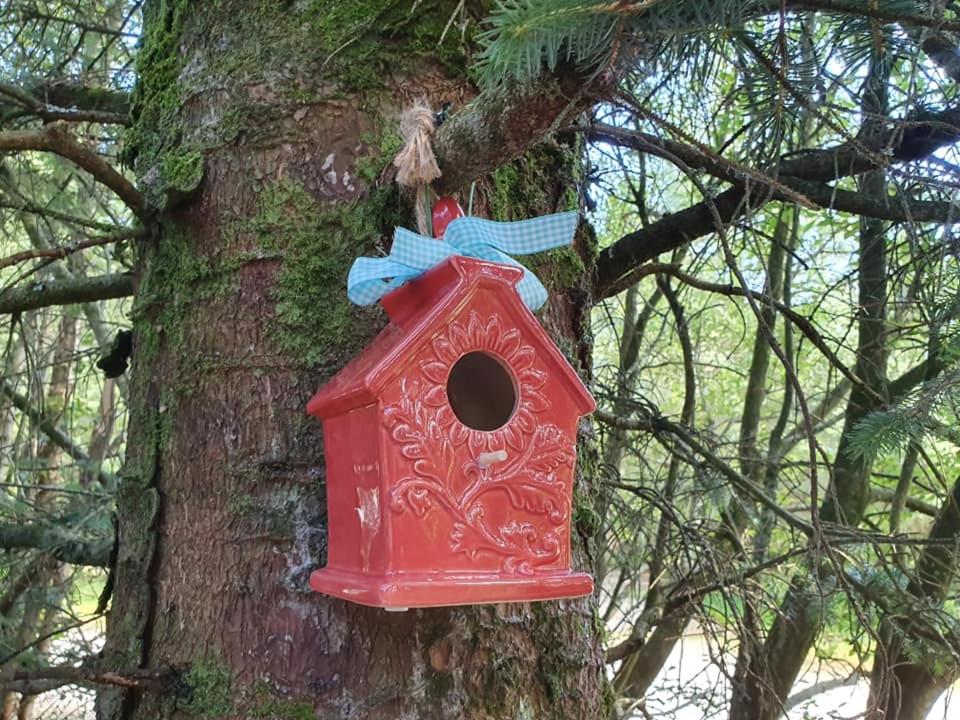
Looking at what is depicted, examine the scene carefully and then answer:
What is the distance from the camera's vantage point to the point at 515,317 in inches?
39.6

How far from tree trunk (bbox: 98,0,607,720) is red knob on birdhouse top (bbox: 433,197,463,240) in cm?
9

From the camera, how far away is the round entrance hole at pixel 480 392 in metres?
1.11

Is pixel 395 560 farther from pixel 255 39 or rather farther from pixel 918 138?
pixel 918 138

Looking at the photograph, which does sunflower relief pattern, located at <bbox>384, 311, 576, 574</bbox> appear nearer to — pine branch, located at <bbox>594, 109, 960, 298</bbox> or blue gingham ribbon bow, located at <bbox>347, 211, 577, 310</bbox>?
blue gingham ribbon bow, located at <bbox>347, 211, 577, 310</bbox>

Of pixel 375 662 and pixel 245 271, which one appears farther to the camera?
pixel 245 271

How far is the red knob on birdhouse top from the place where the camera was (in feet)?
3.43

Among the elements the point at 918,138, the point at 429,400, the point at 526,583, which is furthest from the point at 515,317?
the point at 918,138

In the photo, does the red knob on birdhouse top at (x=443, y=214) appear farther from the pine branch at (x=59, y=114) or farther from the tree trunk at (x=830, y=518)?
the tree trunk at (x=830, y=518)

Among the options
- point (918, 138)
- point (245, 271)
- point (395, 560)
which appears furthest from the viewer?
point (918, 138)

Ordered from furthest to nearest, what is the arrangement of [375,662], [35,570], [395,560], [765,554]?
[765,554], [35,570], [375,662], [395,560]

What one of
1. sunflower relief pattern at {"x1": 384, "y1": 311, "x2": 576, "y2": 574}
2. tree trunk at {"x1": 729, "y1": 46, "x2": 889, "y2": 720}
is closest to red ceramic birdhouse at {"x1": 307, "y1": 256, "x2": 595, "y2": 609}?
sunflower relief pattern at {"x1": 384, "y1": 311, "x2": 576, "y2": 574}

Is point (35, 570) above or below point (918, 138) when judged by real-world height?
below

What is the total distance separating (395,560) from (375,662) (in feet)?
0.57

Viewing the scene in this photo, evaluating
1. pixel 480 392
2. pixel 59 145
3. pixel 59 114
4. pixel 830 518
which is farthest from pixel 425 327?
pixel 830 518
